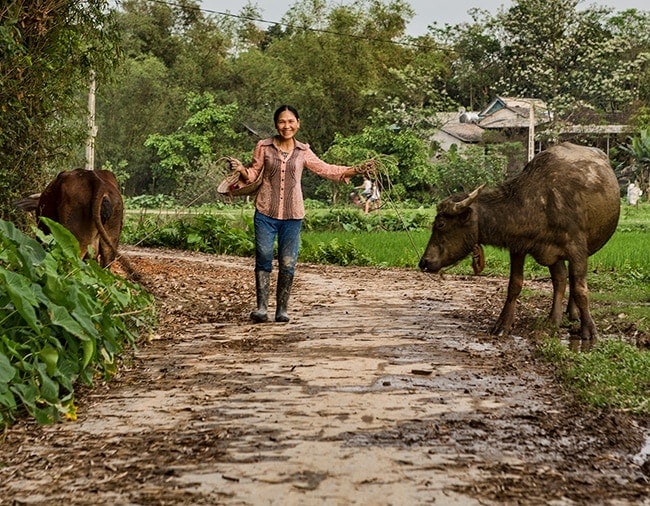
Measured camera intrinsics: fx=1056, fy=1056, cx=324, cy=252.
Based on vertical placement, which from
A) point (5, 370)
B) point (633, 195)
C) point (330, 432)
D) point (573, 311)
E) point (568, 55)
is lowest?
point (633, 195)

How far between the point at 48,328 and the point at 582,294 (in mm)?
4730

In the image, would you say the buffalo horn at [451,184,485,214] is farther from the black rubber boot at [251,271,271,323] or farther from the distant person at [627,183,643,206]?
the distant person at [627,183,643,206]

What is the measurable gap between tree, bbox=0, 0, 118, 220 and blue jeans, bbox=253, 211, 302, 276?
8.78 ft

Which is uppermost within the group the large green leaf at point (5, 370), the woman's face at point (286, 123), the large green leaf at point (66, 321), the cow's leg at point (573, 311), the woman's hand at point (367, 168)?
the woman's face at point (286, 123)

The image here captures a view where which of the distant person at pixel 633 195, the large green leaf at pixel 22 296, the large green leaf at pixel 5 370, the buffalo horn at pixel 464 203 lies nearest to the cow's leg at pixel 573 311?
the buffalo horn at pixel 464 203

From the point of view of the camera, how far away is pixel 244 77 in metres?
50.5

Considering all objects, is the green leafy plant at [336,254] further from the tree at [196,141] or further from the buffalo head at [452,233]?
the tree at [196,141]

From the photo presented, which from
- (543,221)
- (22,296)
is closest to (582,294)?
(543,221)

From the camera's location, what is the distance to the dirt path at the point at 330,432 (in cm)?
424

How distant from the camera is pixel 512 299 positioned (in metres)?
9.10

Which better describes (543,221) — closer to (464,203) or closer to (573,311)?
(464,203)

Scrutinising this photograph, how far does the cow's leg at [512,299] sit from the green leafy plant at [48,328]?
3403mm

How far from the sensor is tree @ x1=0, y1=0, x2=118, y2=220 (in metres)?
10.4

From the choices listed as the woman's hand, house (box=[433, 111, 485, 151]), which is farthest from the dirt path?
house (box=[433, 111, 485, 151])
